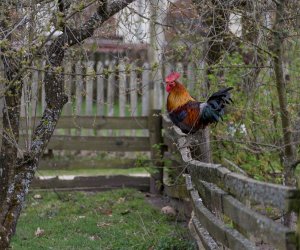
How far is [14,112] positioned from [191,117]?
7.14ft

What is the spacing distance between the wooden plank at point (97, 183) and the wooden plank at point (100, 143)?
52cm

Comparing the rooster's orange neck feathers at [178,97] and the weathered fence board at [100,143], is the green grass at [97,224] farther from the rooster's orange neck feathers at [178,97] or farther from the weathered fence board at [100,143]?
the rooster's orange neck feathers at [178,97]

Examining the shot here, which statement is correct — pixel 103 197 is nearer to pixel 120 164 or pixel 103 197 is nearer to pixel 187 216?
pixel 120 164

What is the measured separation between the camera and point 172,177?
29.9 feet

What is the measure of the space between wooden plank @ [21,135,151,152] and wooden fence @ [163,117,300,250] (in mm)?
5028

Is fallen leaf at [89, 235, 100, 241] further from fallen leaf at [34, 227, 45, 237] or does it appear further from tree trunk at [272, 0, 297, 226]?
tree trunk at [272, 0, 297, 226]

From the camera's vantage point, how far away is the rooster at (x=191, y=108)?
22.9ft

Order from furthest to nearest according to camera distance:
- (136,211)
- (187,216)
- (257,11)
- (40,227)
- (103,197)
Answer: (103,197), (136,211), (40,227), (187,216), (257,11)

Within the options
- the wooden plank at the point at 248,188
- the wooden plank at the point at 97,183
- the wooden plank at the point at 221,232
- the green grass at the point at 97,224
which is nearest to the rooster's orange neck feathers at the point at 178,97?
the green grass at the point at 97,224

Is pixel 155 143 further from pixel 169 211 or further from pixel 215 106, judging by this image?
pixel 215 106

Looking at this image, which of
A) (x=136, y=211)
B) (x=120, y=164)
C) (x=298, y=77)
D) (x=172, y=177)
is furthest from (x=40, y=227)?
(x=298, y=77)

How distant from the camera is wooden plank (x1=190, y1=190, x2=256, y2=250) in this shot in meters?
3.46

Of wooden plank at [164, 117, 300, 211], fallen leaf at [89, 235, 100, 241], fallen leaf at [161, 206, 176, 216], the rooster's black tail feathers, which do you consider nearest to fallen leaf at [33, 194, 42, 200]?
fallen leaf at [161, 206, 176, 216]

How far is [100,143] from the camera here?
1067cm
